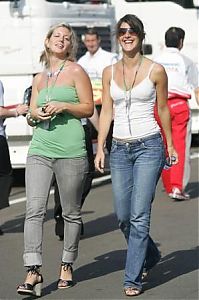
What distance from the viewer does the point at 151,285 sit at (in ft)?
23.9

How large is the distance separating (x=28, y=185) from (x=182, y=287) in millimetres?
1311

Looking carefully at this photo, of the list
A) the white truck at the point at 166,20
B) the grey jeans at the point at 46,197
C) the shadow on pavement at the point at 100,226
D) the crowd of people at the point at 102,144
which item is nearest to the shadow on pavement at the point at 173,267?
the crowd of people at the point at 102,144

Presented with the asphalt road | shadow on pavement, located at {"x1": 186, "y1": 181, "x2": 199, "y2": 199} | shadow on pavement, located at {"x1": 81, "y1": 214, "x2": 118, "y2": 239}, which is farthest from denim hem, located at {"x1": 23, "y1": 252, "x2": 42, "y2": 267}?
shadow on pavement, located at {"x1": 186, "y1": 181, "x2": 199, "y2": 199}

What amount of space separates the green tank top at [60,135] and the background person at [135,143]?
0.27 meters

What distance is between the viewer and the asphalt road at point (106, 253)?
7.18m

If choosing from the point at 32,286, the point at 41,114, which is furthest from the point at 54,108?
the point at 32,286

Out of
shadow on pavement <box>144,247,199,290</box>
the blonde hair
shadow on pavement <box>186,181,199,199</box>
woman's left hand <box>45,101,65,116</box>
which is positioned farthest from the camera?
shadow on pavement <box>186,181,199,199</box>

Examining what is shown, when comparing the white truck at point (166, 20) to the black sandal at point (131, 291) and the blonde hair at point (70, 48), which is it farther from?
the black sandal at point (131, 291)

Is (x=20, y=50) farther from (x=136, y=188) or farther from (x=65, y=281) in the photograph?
(x=136, y=188)

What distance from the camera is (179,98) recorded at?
11344 mm

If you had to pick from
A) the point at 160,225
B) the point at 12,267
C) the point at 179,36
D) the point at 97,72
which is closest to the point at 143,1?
the point at 97,72

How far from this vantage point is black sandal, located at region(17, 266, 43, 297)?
6.92m

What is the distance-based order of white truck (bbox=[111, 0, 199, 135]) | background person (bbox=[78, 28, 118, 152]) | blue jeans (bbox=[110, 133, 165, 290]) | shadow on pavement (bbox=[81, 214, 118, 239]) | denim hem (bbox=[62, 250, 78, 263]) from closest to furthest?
blue jeans (bbox=[110, 133, 165, 290]) → denim hem (bbox=[62, 250, 78, 263]) → shadow on pavement (bbox=[81, 214, 118, 239]) → background person (bbox=[78, 28, 118, 152]) → white truck (bbox=[111, 0, 199, 135])

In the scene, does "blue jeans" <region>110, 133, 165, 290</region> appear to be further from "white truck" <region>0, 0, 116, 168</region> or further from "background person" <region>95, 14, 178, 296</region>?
"white truck" <region>0, 0, 116, 168</region>
